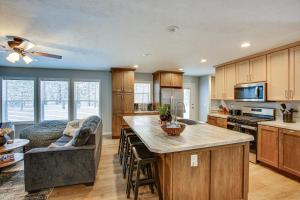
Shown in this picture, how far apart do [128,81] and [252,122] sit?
384cm

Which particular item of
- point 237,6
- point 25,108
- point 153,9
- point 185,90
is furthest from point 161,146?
point 185,90

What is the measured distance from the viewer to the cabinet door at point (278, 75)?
10.3 feet

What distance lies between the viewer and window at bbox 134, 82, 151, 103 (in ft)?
Result: 21.4

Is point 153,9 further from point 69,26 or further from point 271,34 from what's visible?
point 271,34

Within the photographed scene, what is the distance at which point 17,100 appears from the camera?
5.34 metres

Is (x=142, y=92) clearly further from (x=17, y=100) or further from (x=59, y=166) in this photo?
(x=59, y=166)

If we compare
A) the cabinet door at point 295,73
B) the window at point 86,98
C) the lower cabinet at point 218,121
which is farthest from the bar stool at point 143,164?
the window at point 86,98

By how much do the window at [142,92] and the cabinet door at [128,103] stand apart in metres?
0.78

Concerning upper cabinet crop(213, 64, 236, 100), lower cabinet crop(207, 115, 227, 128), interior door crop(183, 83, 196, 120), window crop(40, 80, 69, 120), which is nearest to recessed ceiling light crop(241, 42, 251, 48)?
upper cabinet crop(213, 64, 236, 100)

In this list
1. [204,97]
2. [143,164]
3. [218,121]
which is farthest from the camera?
[204,97]

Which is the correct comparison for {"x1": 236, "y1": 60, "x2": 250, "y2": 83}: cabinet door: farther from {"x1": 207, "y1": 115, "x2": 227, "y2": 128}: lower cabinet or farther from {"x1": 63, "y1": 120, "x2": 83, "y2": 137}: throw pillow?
{"x1": 63, "y1": 120, "x2": 83, "y2": 137}: throw pillow

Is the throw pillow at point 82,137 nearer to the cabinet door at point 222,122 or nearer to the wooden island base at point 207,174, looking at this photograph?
the wooden island base at point 207,174

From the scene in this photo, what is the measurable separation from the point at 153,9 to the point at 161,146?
1519mm

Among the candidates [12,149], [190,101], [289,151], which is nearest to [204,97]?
[190,101]
